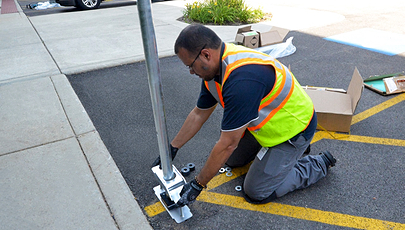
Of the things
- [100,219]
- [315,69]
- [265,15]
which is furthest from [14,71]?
[265,15]

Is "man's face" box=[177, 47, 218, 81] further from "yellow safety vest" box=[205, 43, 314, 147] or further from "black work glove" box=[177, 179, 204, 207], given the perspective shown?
"black work glove" box=[177, 179, 204, 207]

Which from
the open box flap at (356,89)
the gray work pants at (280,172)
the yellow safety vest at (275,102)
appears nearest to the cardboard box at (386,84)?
the open box flap at (356,89)

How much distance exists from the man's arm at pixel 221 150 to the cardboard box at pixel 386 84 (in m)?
3.05

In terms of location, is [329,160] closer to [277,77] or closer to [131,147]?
[277,77]

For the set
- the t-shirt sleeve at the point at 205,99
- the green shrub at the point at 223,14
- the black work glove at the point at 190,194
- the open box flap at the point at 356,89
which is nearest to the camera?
the black work glove at the point at 190,194

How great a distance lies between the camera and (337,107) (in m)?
3.33

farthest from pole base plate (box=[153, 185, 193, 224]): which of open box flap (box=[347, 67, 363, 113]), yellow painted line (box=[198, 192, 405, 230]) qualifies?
open box flap (box=[347, 67, 363, 113])

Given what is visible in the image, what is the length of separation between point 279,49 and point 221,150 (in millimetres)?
4248

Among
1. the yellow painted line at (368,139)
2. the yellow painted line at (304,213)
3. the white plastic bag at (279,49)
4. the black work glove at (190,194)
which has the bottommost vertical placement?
the white plastic bag at (279,49)

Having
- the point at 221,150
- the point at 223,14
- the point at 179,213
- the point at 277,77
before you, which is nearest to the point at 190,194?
the point at 179,213

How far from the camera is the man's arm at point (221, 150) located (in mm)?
2041

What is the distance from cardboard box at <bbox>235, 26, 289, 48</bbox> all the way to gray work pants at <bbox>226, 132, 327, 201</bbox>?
343 centimetres

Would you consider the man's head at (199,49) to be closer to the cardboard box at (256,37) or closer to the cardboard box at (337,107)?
the cardboard box at (337,107)

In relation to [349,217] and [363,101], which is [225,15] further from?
[349,217]
